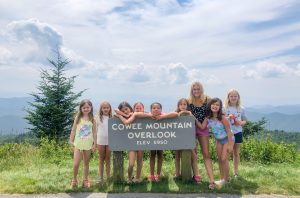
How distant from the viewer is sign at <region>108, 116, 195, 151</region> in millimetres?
6738

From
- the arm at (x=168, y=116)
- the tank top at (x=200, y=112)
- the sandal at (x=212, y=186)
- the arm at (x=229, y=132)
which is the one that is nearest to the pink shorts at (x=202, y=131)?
the tank top at (x=200, y=112)

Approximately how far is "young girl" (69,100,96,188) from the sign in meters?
0.38

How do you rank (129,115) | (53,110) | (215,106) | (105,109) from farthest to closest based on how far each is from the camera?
(53,110), (105,109), (129,115), (215,106)

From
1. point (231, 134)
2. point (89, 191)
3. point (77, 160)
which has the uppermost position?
point (231, 134)

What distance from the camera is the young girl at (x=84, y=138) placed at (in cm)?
682

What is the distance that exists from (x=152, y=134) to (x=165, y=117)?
0.39 metres

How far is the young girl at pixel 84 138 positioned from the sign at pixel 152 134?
0.38 m

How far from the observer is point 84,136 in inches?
269

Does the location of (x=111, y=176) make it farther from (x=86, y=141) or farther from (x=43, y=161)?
(x=43, y=161)

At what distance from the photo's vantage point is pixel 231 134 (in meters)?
6.69

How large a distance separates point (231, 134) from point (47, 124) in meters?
16.4

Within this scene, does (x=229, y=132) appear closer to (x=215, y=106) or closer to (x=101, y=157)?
(x=215, y=106)

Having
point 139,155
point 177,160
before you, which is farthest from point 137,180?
point 177,160

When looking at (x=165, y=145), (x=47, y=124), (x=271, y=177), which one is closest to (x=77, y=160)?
(x=165, y=145)
